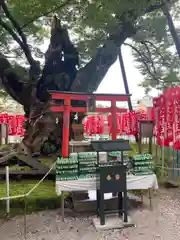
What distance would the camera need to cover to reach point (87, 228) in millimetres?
4242

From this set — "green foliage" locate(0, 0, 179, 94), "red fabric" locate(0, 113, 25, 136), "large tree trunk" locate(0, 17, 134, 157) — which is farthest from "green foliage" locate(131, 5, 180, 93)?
"red fabric" locate(0, 113, 25, 136)

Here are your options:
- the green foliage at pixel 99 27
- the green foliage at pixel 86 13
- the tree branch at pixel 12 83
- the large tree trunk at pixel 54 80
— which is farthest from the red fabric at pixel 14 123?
the green foliage at pixel 86 13

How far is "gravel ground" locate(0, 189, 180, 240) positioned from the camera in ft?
12.9

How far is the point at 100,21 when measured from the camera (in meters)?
7.34

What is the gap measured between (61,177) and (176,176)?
14.4ft

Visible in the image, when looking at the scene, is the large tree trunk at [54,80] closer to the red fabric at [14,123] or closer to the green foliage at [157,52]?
the green foliage at [157,52]

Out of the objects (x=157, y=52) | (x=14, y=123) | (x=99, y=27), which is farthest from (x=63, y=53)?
(x=14, y=123)

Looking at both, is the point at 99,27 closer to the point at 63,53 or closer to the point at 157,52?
the point at 63,53

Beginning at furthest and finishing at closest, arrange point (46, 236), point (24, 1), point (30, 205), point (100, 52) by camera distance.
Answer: point (100, 52)
point (24, 1)
point (30, 205)
point (46, 236)

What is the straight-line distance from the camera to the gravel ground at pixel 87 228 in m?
3.95

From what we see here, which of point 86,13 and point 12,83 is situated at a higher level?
point 86,13

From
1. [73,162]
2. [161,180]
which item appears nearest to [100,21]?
[73,162]

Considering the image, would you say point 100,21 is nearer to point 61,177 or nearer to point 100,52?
point 100,52

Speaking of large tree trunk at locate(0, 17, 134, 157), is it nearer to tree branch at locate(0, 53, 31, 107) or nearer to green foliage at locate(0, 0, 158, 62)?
tree branch at locate(0, 53, 31, 107)
